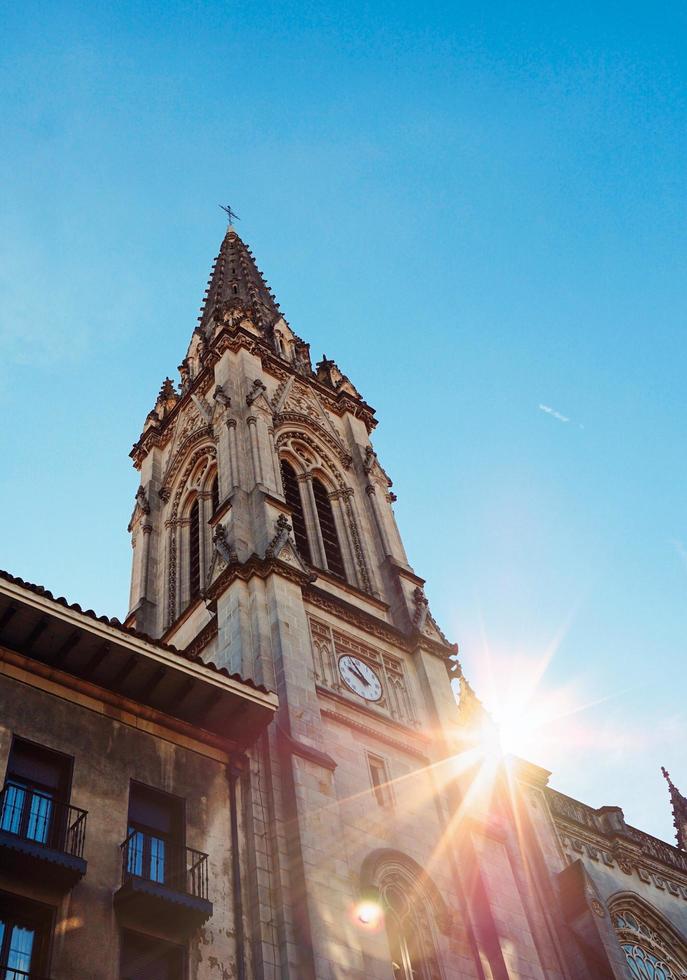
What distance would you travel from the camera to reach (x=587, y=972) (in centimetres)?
2150

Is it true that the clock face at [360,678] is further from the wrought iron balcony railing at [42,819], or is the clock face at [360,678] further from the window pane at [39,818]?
the window pane at [39,818]

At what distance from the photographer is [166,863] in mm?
Answer: 16375

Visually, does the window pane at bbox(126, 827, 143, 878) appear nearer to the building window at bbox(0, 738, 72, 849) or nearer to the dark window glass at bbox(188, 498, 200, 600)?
the building window at bbox(0, 738, 72, 849)

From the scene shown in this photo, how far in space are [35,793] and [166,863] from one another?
92.3 inches

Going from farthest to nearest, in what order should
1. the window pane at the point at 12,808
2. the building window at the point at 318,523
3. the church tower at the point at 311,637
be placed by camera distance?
1. the building window at the point at 318,523
2. the church tower at the point at 311,637
3. the window pane at the point at 12,808

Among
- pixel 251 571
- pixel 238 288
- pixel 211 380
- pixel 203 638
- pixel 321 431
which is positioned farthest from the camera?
pixel 238 288

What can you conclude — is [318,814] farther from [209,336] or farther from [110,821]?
[209,336]

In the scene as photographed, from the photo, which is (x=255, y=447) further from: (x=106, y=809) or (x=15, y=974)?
(x=15, y=974)

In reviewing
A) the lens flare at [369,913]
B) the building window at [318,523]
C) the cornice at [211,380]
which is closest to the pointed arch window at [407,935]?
the lens flare at [369,913]

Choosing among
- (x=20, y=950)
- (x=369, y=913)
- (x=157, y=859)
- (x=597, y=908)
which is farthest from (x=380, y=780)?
(x=20, y=950)

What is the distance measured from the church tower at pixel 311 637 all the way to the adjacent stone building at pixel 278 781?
65mm

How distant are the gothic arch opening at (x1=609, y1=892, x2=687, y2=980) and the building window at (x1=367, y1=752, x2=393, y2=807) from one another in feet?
29.4

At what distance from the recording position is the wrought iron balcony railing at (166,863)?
51.7 feet

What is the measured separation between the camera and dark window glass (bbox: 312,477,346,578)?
1153 inches
